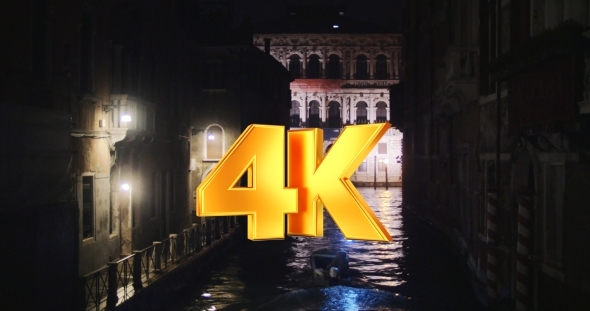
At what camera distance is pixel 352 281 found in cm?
1986

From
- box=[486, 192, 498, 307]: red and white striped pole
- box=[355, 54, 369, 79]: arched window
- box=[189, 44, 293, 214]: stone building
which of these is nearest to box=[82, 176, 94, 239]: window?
box=[486, 192, 498, 307]: red and white striped pole

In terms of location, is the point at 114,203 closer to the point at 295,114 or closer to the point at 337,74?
the point at 295,114

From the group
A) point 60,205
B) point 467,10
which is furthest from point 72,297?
point 467,10

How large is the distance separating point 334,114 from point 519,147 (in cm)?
6205

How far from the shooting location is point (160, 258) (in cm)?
1686

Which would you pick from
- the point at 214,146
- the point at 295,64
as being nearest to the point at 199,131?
the point at 214,146

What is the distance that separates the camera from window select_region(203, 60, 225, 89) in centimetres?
3200

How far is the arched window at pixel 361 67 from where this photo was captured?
73.9 metres

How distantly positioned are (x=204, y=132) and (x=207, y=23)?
5438mm

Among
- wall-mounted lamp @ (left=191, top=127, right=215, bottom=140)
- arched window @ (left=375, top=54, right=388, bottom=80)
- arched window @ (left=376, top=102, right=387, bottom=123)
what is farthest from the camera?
arched window @ (left=376, top=102, right=387, bottom=123)

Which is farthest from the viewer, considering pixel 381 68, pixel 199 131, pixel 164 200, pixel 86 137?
pixel 381 68

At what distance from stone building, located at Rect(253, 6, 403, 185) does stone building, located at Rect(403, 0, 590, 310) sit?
48.7 metres

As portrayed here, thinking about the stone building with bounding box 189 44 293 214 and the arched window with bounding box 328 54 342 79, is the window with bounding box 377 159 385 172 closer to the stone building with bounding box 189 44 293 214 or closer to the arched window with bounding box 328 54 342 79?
the arched window with bounding box 328 54 342 79

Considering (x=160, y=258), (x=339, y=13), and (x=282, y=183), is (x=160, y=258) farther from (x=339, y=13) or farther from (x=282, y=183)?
(x=339, y=13)
